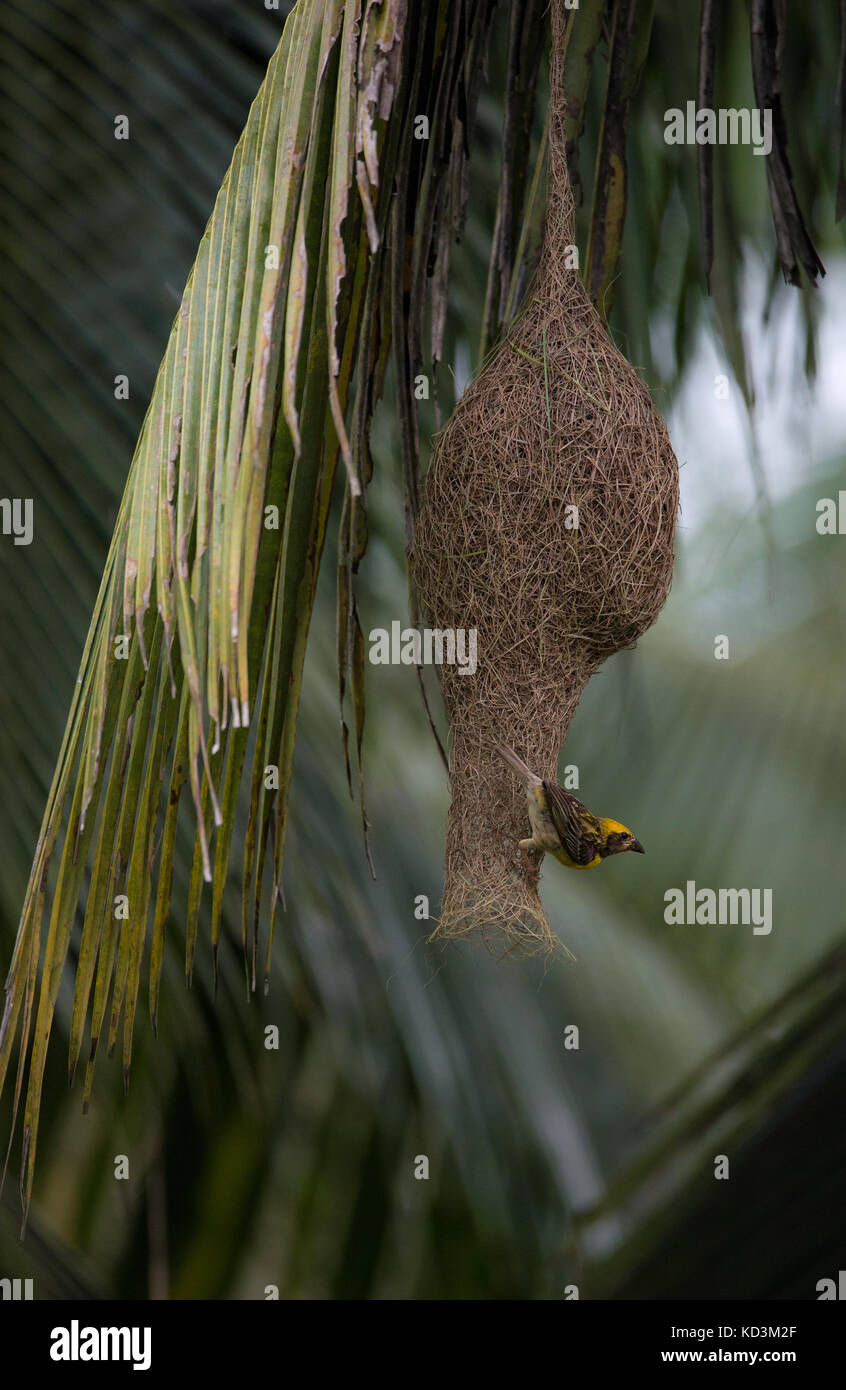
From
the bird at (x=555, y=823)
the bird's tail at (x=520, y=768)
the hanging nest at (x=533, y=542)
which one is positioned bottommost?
the bird at (x=555, y=823)

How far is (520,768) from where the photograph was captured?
3.13 ft

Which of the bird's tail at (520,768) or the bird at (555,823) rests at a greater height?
the bird's tail at (520,768)

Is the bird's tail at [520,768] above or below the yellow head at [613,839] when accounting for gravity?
above

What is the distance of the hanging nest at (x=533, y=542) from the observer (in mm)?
935

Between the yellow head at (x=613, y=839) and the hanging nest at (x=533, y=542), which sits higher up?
the hanging nest at (x=533, y=542)

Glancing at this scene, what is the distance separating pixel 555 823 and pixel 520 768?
0.06m

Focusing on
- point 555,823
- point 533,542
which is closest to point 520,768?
point 555,823

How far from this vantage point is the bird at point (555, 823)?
930mm

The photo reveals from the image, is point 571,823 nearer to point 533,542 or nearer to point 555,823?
point 555,823

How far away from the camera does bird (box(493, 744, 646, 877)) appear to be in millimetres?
930

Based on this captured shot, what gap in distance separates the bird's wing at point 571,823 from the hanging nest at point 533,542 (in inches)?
1.4

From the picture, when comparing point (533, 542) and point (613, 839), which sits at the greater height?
point (533, 542)

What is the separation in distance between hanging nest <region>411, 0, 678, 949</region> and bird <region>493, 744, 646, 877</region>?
15 mm

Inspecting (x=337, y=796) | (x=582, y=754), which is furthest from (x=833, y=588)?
(x=337, y=796)
